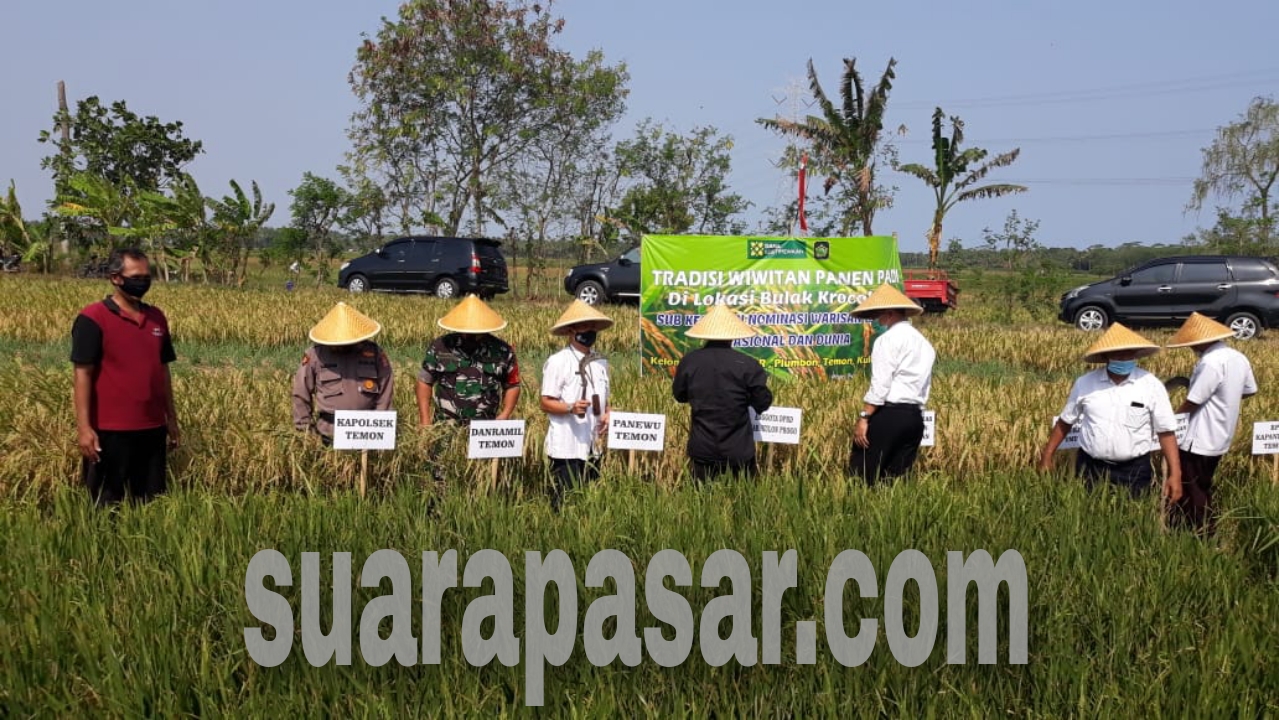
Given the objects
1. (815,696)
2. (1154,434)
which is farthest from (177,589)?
(1154,434)

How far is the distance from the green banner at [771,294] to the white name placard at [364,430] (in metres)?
4.91

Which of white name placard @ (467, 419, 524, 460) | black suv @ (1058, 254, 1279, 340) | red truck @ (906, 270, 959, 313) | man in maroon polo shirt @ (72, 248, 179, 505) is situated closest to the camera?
man in maroon polo shirt @ (72, 248, 179, 505)

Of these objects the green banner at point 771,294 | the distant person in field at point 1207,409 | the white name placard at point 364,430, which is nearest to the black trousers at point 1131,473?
the distant person in field at point 1207,409

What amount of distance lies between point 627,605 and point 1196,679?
1.88 m

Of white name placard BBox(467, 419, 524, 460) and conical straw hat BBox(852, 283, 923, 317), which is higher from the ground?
conical straw hat BBox(852, 283, 923, 317)

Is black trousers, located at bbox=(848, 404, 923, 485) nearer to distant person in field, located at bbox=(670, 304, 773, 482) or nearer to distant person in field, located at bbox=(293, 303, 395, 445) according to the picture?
distant person in field, located at bbox=(670, 304, 773, 482)

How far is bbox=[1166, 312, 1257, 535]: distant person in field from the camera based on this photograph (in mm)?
5512

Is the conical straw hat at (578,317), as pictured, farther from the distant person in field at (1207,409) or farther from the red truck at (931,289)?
the red truck at (931,289)

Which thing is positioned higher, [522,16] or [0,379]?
[522,16]

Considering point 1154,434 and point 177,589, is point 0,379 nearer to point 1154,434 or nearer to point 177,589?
point 177,589

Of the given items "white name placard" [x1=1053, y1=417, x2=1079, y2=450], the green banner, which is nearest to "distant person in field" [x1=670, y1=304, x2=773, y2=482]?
"white name placard" [x1=1053, y1=417, x2=1079, y2=450]

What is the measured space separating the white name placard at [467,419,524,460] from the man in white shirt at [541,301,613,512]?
0.21 m

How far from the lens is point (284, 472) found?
229 inches

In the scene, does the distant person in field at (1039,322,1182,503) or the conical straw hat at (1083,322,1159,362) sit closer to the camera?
the conical straw hat at (1083,322,1159,362)
